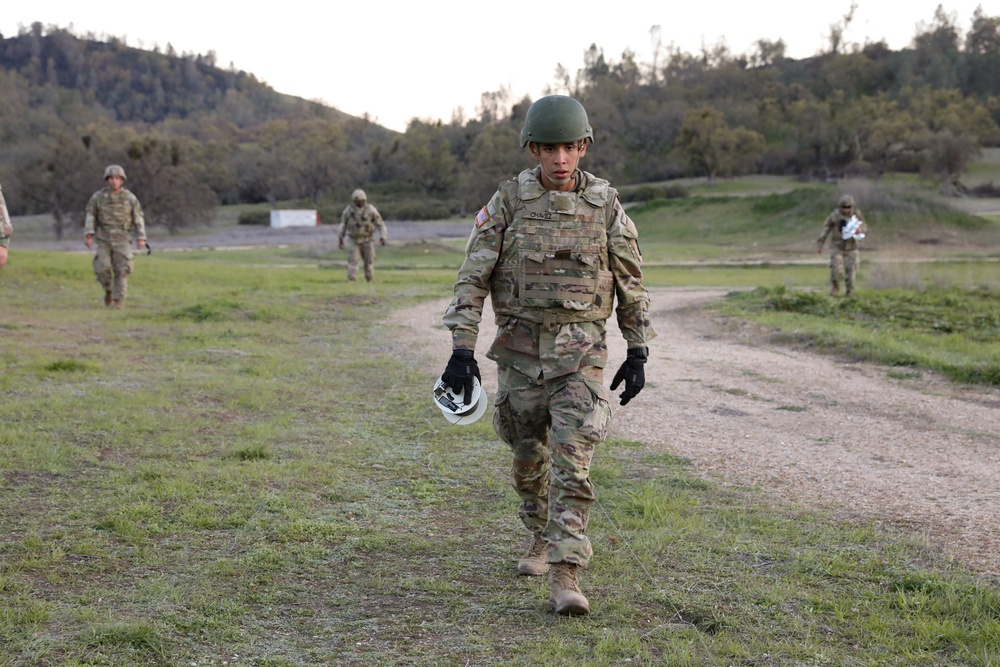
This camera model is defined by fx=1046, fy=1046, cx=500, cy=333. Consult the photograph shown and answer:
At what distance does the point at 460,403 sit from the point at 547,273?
2.41 ft

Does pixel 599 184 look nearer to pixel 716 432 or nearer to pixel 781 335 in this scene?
pixel 716 432

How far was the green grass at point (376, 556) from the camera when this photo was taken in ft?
13.6

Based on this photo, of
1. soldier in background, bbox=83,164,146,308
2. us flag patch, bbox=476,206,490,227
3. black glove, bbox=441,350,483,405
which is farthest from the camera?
soldier in background, bbox=83,164,146,308

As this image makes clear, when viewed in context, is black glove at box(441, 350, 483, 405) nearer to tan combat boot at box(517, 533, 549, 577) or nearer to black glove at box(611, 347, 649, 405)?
black glove at box(611, 347, 649, 405)

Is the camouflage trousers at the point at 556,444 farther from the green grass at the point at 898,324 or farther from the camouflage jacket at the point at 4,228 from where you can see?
the green grass at the point at 898,324

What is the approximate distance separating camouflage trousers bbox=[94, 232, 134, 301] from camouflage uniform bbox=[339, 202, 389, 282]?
5.77 m

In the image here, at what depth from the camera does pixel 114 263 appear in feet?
54.1

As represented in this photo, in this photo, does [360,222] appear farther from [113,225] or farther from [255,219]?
[255,219]

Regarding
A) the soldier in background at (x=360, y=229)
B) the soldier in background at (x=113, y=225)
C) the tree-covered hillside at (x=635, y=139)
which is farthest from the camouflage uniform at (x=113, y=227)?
the tree-covered hillside at (x=635, y=139)

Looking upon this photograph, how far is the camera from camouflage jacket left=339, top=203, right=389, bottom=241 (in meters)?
22.0

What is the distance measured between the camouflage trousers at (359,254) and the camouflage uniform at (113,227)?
6.75 metres

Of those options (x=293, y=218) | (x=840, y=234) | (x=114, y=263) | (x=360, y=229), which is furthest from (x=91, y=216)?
(x=293, y=218)

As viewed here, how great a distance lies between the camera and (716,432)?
28.0 ft

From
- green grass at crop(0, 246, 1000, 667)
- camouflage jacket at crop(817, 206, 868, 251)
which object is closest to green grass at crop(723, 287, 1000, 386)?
camouflage jacket at crop(817, 206, 868, 251)
